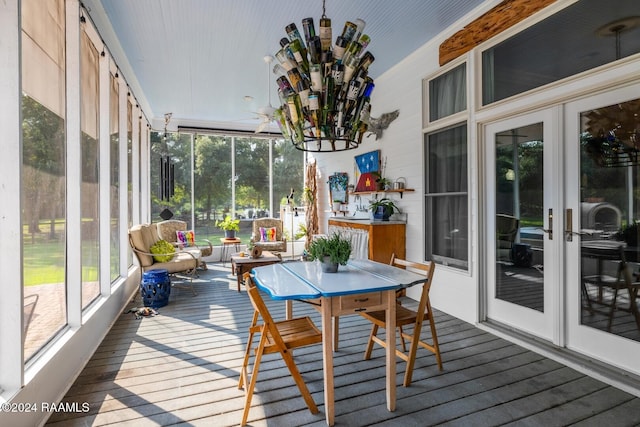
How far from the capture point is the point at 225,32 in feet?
12.7

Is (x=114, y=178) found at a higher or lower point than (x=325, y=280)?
higher

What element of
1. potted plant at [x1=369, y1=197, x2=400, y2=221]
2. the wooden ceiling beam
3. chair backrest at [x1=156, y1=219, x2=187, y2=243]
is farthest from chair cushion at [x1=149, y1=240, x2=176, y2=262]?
the wooden ceiling beam

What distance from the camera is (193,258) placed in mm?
5219

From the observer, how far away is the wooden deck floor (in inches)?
82.1

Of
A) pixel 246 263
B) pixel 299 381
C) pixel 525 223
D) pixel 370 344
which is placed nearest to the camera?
pixel 299 381

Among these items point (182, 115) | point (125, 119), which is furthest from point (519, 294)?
point (182, 115)

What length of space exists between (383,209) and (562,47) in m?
2.67

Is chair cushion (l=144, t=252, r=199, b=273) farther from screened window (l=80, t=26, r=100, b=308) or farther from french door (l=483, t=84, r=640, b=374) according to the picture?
french door (l=483, t=84, r=640, b=374)

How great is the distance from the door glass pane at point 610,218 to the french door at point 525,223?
0.21 m

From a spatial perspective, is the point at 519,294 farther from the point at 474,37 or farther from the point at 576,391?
the point at 474,37

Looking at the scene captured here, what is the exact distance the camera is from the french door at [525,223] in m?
2.95

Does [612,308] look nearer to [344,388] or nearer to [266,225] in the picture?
[344,388]

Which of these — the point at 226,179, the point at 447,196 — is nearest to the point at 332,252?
the point at 447,196

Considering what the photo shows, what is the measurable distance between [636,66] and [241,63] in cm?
415
